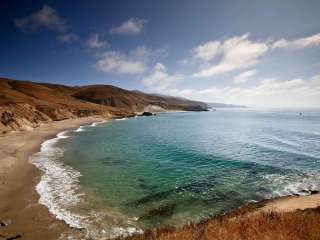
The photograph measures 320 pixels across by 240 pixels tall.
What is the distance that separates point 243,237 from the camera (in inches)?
301

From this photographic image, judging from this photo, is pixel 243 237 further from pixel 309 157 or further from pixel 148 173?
pixel 309 157

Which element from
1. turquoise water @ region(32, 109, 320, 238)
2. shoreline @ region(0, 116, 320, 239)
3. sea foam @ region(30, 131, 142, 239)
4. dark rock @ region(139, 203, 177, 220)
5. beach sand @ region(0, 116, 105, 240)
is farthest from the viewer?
turquoise water @ region(32, 109, 320, 238)

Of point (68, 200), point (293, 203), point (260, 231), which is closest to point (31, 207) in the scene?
point (68, 200)

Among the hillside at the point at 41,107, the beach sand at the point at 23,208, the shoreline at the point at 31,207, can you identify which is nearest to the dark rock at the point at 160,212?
the shoreline at the point at 31,207

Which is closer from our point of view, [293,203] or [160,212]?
[160,212]

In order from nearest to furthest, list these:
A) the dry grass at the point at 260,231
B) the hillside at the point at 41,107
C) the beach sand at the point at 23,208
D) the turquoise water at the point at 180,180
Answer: the dry grass at the point at 260,231 < the beach sand at the point at 23,208 < the turquoise water at the point at 180,180 < the hillside at the point at 41,107

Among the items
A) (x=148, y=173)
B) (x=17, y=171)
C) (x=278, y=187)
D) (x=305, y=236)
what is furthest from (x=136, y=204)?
(x=17, y=171)

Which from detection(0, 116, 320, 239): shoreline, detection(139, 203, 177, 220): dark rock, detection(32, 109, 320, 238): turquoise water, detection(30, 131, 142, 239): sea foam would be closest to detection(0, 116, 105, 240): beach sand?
detection(0, 116, 320, 239): shoreline

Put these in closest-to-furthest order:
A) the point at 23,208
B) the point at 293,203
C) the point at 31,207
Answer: the point at 23,208, the point at 31,207, the point at 293,203

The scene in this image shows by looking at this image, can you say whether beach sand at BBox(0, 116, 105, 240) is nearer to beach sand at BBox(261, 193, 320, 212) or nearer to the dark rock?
the dark rock

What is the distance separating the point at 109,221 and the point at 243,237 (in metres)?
7.58

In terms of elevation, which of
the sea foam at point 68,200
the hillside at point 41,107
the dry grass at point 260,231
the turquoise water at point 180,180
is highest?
the hillside at point 41,107

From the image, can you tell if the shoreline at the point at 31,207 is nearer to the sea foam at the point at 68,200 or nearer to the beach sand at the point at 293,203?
the beach sand at the point at 293,203

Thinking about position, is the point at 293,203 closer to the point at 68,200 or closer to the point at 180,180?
the point at 180,180
